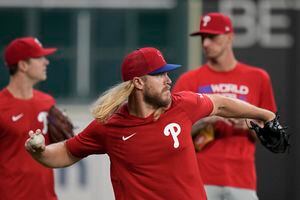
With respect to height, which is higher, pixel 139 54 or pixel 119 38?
pixel 139 54

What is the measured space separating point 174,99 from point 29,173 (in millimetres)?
1759

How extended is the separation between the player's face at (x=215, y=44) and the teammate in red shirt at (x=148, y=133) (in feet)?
5.81

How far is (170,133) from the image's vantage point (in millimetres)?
A: 5938

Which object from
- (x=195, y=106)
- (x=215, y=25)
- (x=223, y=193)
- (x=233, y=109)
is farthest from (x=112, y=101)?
(x=215, y=25)

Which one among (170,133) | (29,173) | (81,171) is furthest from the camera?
(81,171)

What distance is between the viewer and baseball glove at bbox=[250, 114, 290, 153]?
6.23 metres

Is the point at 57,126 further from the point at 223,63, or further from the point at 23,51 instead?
the point at 223,63

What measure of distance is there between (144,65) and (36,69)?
2.08m

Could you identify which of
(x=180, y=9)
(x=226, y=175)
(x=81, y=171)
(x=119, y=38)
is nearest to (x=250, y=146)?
(x=226, y=175)

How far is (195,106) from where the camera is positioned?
605 centimetres

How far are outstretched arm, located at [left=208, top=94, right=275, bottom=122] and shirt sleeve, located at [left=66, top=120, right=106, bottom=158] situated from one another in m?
0.67

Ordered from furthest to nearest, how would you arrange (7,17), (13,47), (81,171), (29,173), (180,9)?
(7,17) → (180,9) → (81,171) → (13,47) → (29,173)

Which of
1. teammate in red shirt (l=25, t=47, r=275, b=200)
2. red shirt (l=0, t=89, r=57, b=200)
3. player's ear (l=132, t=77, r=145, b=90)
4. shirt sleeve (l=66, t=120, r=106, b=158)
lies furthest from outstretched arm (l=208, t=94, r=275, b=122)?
red shirt (l=0, t=89, r=57, b=200)

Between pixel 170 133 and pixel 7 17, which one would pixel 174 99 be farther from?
pixel 7 17
